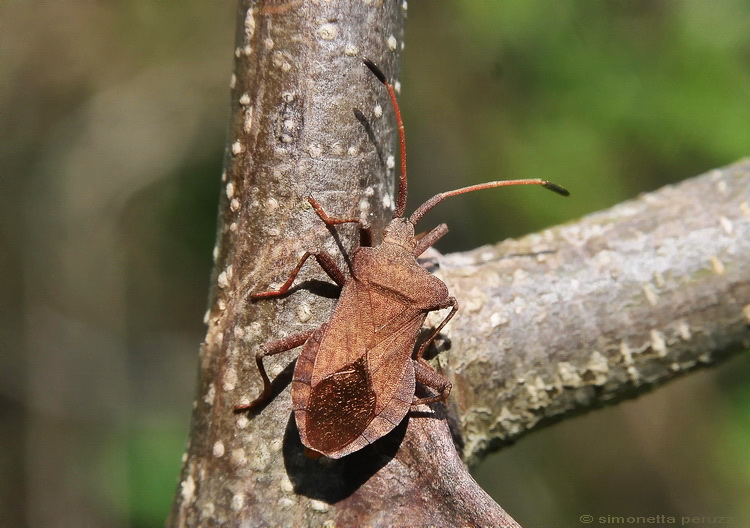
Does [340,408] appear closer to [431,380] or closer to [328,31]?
[431,380]

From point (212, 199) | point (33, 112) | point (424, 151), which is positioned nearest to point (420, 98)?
point (424, 151)

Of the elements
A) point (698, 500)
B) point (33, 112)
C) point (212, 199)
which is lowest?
point (698, 500)

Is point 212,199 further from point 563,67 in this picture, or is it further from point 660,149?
point 660,149

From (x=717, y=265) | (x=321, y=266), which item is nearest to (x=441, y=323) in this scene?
(x=321, y=266)

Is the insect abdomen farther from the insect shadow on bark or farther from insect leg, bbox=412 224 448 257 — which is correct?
insect leg, bbox=412 224 448 257

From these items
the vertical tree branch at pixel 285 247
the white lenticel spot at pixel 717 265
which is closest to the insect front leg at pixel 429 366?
the vertical tree branch at pixel 285 247

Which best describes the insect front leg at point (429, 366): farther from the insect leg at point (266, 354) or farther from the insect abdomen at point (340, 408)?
the insect leg at point (266, 354)
